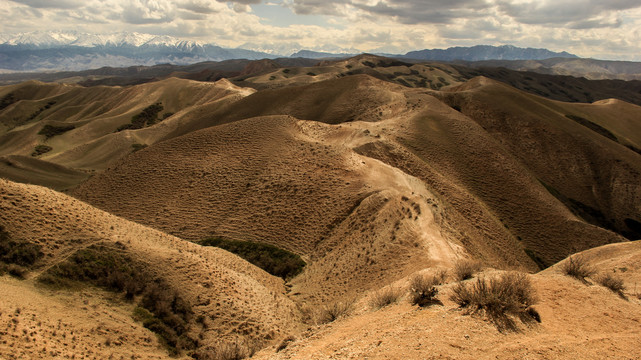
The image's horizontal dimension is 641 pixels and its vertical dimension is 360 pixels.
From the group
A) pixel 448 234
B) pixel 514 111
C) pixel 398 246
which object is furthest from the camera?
pixel 514 111

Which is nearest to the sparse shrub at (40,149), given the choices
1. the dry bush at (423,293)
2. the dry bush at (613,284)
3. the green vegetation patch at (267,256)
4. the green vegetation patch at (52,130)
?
A: the green vegetation patch at (52,130)

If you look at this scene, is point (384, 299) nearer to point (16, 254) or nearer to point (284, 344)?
point (284, 344)

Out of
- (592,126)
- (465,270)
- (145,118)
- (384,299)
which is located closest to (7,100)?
(145,118)

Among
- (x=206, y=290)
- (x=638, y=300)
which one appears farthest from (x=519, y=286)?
(x=206, y=290)

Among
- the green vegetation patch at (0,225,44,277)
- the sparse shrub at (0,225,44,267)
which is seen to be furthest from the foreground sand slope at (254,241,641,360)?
the sparse shrub at (0,225,44,267)

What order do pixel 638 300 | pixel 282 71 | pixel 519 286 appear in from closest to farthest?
pixel 519 286 < pixel 638 300 < pixel 282 71

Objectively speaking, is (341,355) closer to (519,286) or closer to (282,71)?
(519,286)

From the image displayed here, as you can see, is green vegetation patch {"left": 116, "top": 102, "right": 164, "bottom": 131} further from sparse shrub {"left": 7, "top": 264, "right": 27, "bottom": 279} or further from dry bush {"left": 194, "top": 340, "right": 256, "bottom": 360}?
dry bush {"left": 194, "top": 340, "right": 256, "bottom": 360}
